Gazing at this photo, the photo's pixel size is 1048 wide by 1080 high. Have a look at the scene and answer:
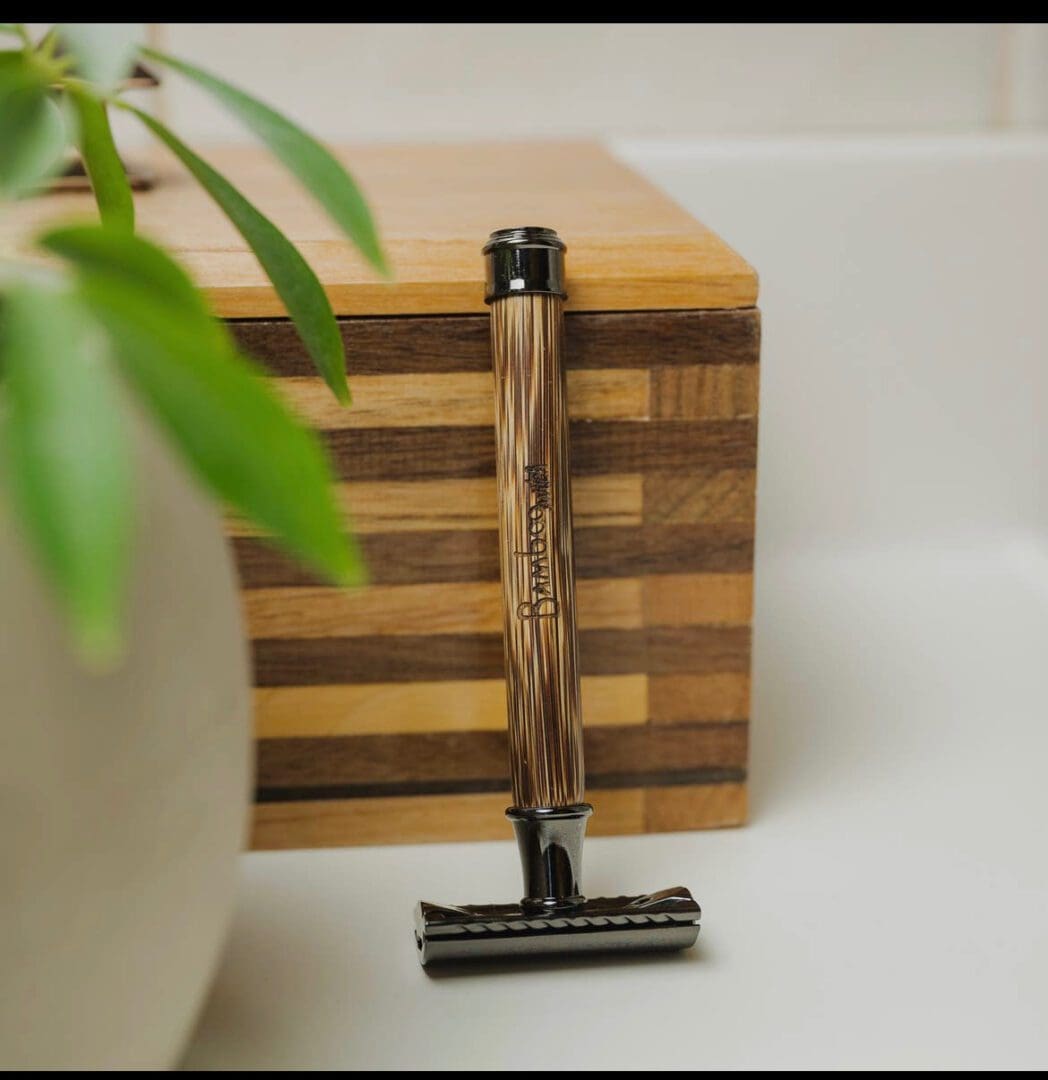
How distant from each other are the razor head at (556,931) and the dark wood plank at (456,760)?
0.09 metres

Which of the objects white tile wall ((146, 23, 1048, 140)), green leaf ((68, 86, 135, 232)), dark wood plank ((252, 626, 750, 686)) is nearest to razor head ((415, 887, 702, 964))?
dark wood plank ((252, 626, 750, 686))

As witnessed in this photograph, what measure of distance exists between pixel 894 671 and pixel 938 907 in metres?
0.21

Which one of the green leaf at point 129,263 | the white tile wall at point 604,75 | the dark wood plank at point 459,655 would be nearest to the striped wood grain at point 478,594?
the dark wood plank at point 459,655

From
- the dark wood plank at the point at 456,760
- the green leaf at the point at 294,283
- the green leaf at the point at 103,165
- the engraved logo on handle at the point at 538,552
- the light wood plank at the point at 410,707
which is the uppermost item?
the green leaf at the point at 103,165

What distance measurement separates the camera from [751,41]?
0.98 meters

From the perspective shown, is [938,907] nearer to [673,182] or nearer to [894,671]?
[894,671]

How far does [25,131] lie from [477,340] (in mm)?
198

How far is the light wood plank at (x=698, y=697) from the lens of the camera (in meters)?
0.49

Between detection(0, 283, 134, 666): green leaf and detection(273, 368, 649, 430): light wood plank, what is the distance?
27 cm

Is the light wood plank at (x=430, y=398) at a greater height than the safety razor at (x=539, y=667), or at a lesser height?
greater

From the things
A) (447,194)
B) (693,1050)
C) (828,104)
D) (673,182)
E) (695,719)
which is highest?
(828,104)

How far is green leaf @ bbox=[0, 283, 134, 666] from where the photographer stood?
0.18 metres

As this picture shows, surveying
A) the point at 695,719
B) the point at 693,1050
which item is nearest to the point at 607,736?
the point at 695,719

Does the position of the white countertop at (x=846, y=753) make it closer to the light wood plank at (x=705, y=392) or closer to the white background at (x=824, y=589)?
the white background at (x=824, y=589)
